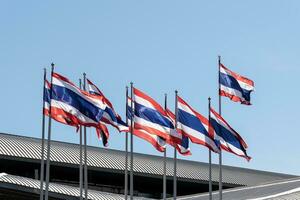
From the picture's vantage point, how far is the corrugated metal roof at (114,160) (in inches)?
3078

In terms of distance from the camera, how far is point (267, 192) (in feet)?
184

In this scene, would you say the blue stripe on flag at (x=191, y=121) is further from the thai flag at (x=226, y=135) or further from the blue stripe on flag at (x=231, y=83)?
the blue stripe on flag at (x=231, y=83)

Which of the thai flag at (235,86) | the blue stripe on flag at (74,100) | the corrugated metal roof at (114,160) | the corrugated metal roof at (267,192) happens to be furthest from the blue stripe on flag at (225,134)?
the corrugated metal roof at (114,160)

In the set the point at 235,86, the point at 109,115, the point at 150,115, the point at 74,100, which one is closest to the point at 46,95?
the point at 74,100

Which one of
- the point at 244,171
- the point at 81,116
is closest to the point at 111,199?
the point at 81,116

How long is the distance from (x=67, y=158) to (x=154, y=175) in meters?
9.43

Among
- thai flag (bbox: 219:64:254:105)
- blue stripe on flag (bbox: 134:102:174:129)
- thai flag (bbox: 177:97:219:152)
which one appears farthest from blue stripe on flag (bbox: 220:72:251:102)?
blue stripe on flag (bbox: 134:102:174:129)

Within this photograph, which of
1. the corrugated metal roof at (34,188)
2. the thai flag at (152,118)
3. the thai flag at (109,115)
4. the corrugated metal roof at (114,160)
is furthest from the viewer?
the corrugated metal roof at (114,160)

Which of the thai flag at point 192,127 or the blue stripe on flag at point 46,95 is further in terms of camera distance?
the thai flag at point 192,127

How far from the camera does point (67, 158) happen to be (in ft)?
260

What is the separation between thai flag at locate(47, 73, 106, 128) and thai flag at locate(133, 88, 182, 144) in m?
2.27

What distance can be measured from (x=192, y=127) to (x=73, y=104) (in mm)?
6395

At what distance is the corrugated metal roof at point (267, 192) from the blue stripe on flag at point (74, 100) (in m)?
15.8

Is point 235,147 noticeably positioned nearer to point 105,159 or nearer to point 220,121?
point 220,121
